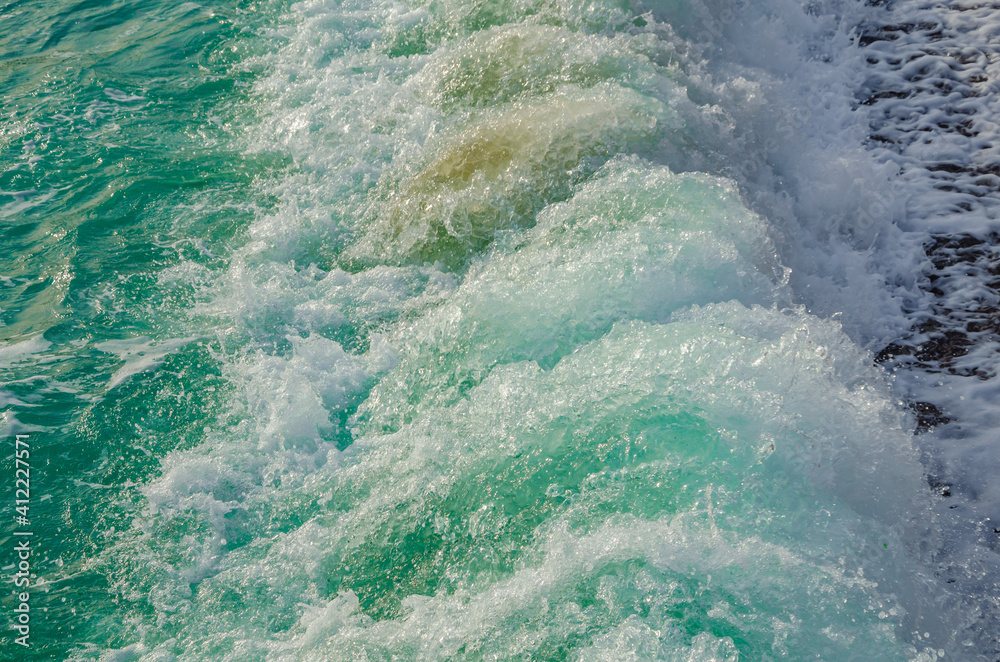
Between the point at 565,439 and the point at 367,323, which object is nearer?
the point at 565,439

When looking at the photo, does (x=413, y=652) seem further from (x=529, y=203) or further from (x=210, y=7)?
(x=210, y=7)

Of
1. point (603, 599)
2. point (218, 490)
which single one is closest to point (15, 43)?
point (218, 490)

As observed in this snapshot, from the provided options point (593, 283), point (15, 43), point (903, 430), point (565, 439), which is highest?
point (15, 43)

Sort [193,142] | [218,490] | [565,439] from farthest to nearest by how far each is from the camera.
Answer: [193,142] → [218,490] → [565,439]

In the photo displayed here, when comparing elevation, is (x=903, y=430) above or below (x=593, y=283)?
below

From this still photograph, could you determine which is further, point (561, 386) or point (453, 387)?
point (453, 387)

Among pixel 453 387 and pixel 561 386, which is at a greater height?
pixel 561 386

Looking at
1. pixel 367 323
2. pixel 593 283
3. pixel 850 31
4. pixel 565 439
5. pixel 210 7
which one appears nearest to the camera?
pixel 565 439
